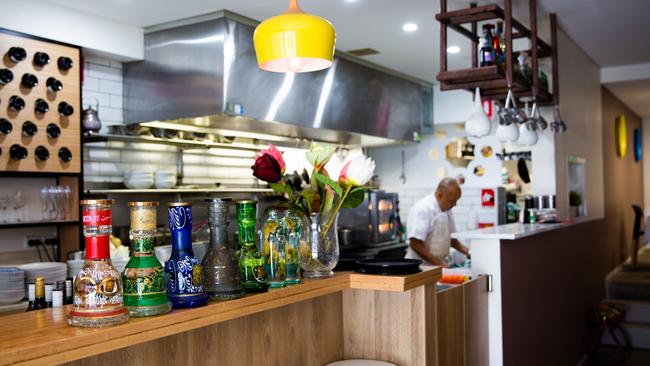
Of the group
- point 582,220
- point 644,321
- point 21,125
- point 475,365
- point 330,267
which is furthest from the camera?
point 644,321

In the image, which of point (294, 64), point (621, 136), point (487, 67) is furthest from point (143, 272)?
point (621, 136)

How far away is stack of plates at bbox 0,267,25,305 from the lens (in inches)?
143

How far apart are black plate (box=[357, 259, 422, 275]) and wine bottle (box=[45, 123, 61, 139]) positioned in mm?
2985

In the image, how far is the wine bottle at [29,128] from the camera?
4.25 meters

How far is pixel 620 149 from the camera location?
841cm

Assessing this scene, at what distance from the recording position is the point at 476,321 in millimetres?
3539

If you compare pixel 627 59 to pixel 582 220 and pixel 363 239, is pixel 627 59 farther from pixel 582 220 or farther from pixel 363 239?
pixel 363 239

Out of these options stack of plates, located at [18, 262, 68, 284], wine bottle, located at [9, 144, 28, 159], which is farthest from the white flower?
wine bottle, located at [9, 144, 28, 159]

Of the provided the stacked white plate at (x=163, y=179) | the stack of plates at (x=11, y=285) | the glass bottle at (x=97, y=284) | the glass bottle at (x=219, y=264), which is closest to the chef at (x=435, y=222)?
the stacked white plate at (x=163, y=179)

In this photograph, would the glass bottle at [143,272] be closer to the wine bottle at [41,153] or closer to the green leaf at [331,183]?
the green leaf at [331,183]

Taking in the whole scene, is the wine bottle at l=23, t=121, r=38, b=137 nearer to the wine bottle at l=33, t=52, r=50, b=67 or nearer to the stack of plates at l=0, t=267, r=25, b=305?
the wine bottle at l=33, t=52, r=50, b=67

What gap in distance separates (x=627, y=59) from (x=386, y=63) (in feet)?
8.82

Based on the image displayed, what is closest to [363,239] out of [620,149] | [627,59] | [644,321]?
[644,321]

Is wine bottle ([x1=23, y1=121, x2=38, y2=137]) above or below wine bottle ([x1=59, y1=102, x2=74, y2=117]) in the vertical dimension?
below
